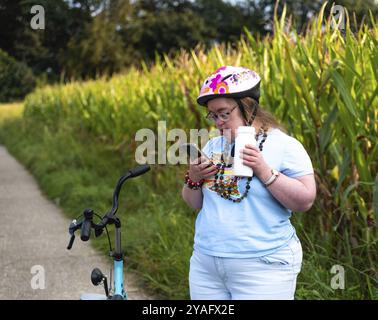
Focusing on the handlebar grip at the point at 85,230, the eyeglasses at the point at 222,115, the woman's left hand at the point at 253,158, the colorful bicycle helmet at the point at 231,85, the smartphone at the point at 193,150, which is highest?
the colorful bicycle helmet at the point at 231,85

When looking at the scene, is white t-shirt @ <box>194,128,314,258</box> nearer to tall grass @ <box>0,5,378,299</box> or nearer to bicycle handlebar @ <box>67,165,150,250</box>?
bicycle handlebar @ <box>67,165,150,250</box>

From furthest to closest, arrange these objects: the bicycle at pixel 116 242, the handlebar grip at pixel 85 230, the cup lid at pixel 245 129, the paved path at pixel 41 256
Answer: the paved path at pixel 41 256 < the cup lid at pixel 245 129 < the bicycle at pixel 116 242 < the handlebar grip at pixel 85 230

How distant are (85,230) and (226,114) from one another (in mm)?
606

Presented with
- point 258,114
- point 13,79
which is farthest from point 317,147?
point 13,79

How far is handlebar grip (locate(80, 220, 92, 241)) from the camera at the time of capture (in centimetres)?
146

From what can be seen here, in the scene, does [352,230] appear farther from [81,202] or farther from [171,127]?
[81,202]

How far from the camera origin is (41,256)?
4.66 metres

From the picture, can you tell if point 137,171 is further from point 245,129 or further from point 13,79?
point 13,79

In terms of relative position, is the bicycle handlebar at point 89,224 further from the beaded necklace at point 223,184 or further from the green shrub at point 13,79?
the green shrub at point 13,79

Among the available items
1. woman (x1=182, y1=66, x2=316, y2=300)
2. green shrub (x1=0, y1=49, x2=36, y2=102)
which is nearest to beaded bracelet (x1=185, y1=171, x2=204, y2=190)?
woman (x1=182, y1=66, x2=316, y2=300)

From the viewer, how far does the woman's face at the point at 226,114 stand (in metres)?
1.79

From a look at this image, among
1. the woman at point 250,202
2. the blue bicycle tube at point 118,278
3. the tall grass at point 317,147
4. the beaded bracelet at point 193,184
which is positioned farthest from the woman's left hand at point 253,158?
the tall grass at point 317,147

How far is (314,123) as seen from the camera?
10.7ft
